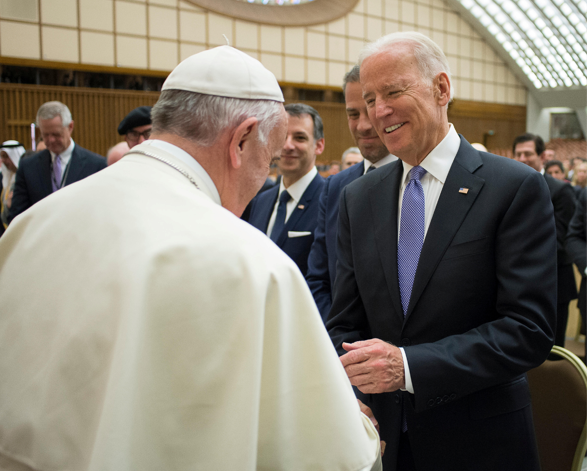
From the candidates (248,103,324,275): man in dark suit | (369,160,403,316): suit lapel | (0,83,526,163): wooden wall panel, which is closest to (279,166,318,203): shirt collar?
(248,103,324,275): man in dark suit

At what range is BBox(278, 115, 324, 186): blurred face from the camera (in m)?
3.04

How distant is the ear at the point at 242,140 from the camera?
47.4 inches

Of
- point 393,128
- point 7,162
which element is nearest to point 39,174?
point 7,162

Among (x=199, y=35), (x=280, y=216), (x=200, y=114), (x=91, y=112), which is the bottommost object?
(x=280, y=216)

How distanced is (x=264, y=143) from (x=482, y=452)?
3.62 feet

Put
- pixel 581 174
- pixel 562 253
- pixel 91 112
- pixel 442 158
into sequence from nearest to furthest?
pixel 442 158 < pixel 562 253 < pixel 581 174 < pixel 91 112

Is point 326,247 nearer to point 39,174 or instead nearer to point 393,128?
point 393,128

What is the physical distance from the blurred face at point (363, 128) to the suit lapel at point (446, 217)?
922 millimetres

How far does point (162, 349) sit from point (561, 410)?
5.13ft

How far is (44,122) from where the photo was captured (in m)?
4.43

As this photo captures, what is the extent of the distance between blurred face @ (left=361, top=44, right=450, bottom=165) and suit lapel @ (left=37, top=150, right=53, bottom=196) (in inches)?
143

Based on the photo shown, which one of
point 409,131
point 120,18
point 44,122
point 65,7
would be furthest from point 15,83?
point 409,131

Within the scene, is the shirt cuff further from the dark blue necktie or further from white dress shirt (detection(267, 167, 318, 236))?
white dress shirt (detection(267, 167, 318, 236))

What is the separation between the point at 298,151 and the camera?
3.07 metres
